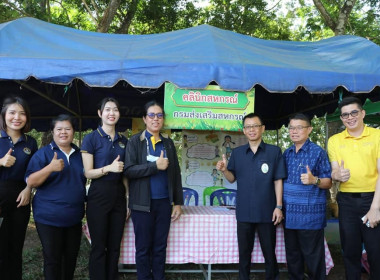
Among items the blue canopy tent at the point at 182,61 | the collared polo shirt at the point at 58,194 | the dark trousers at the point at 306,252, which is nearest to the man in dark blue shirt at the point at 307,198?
the dark trousers at the point at 306,252

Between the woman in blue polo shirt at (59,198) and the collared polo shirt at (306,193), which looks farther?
the collared polo shirt at (306,193)

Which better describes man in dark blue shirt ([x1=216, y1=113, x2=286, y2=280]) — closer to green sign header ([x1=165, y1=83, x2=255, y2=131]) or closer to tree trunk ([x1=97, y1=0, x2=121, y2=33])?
green sign header ([x1=165, y1=83, x2=255, y2=131])

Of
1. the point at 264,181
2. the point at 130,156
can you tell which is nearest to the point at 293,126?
the point at 264,181

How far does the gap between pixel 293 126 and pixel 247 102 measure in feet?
2.27

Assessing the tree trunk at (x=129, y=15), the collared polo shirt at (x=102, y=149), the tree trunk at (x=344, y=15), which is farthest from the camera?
the tree trunk at (x=129, y=15)

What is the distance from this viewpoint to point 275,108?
687 centimetres

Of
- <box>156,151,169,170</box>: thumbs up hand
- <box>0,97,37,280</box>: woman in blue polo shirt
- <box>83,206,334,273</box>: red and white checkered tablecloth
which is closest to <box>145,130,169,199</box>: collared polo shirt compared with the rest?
<box>156,151,169,170</box>: thumbs up hand

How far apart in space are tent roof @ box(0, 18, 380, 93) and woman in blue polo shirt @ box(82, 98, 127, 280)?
2.15 feet

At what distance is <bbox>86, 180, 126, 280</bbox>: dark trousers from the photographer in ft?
9.17

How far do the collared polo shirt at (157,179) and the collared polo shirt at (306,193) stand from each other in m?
1.13

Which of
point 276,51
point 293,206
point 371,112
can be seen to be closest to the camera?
point 293,206

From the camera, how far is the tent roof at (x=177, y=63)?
10.9 feet

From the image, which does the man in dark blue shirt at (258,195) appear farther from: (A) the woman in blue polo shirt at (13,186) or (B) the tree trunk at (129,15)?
(B) the tree trunk at (129,15)

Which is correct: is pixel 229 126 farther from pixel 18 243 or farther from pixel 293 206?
pixel 18 243
